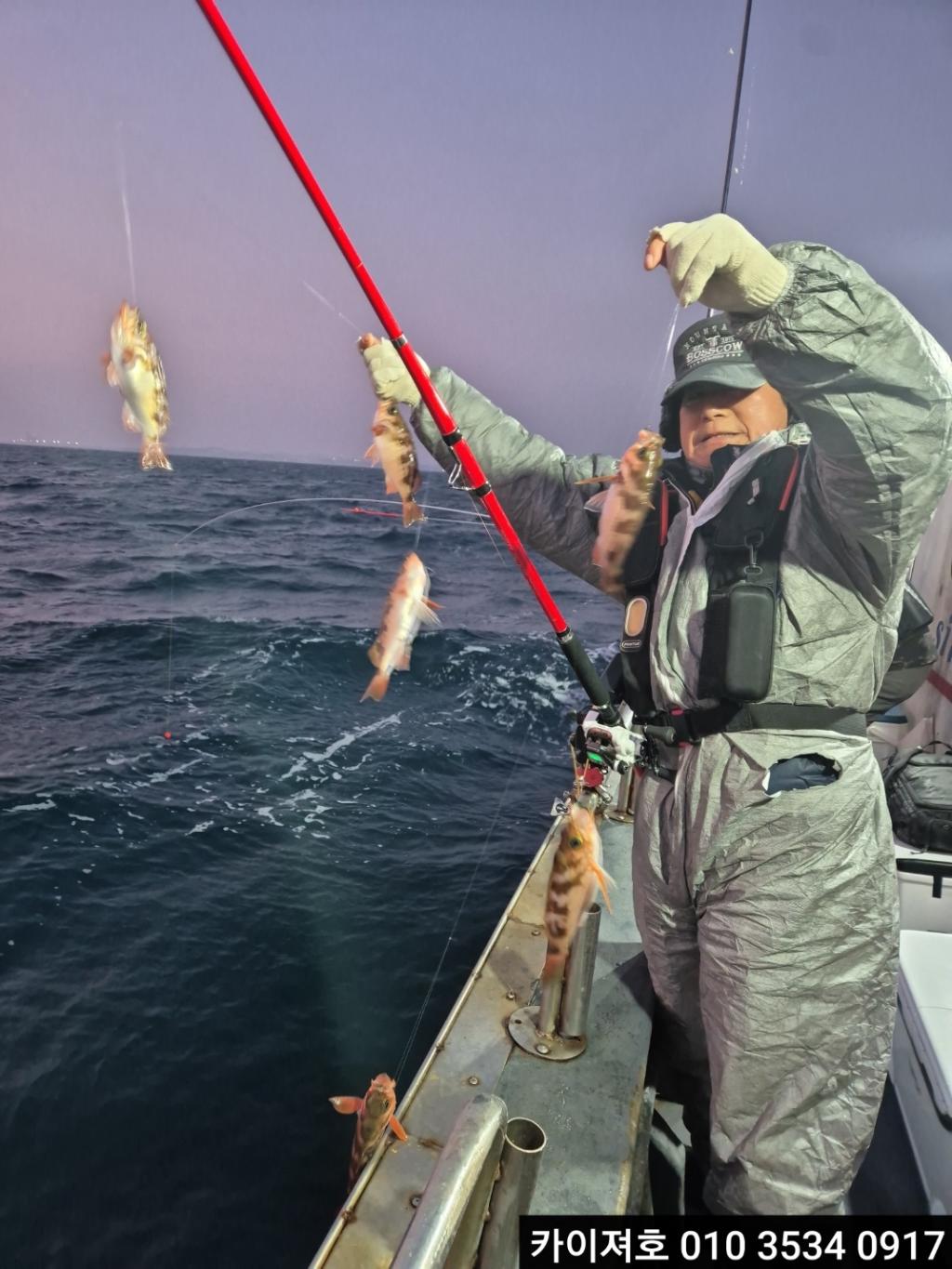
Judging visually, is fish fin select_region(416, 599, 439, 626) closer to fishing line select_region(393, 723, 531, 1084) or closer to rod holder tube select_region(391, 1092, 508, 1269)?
rod holder tube select_region(391, 1092, 508, 1269)

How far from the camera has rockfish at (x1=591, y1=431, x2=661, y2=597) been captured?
2.91 metres

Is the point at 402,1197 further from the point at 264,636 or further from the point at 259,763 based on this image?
the point at 264,636

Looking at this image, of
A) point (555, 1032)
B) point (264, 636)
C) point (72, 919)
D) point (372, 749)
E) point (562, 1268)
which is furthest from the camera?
point (264, 636)

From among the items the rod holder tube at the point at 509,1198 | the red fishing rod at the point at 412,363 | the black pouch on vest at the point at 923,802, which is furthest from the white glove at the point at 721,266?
the black pouch on vest at the point at 923,802

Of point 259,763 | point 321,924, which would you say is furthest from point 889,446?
point 259,763

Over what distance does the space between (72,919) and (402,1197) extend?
535cm

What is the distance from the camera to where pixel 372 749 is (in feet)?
36.7

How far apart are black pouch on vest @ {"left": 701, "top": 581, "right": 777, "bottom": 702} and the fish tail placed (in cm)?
213

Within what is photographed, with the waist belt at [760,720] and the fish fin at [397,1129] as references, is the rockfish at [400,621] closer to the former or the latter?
the waist belt at [760,720]

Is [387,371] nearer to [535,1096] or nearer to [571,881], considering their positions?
[571,881]

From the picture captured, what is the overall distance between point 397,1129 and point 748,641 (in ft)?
7.32

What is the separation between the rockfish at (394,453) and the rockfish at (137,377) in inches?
31.6

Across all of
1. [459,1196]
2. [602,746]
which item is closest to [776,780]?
[602,746]

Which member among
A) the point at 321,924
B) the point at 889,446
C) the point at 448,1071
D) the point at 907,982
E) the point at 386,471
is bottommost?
the point at 321,924
